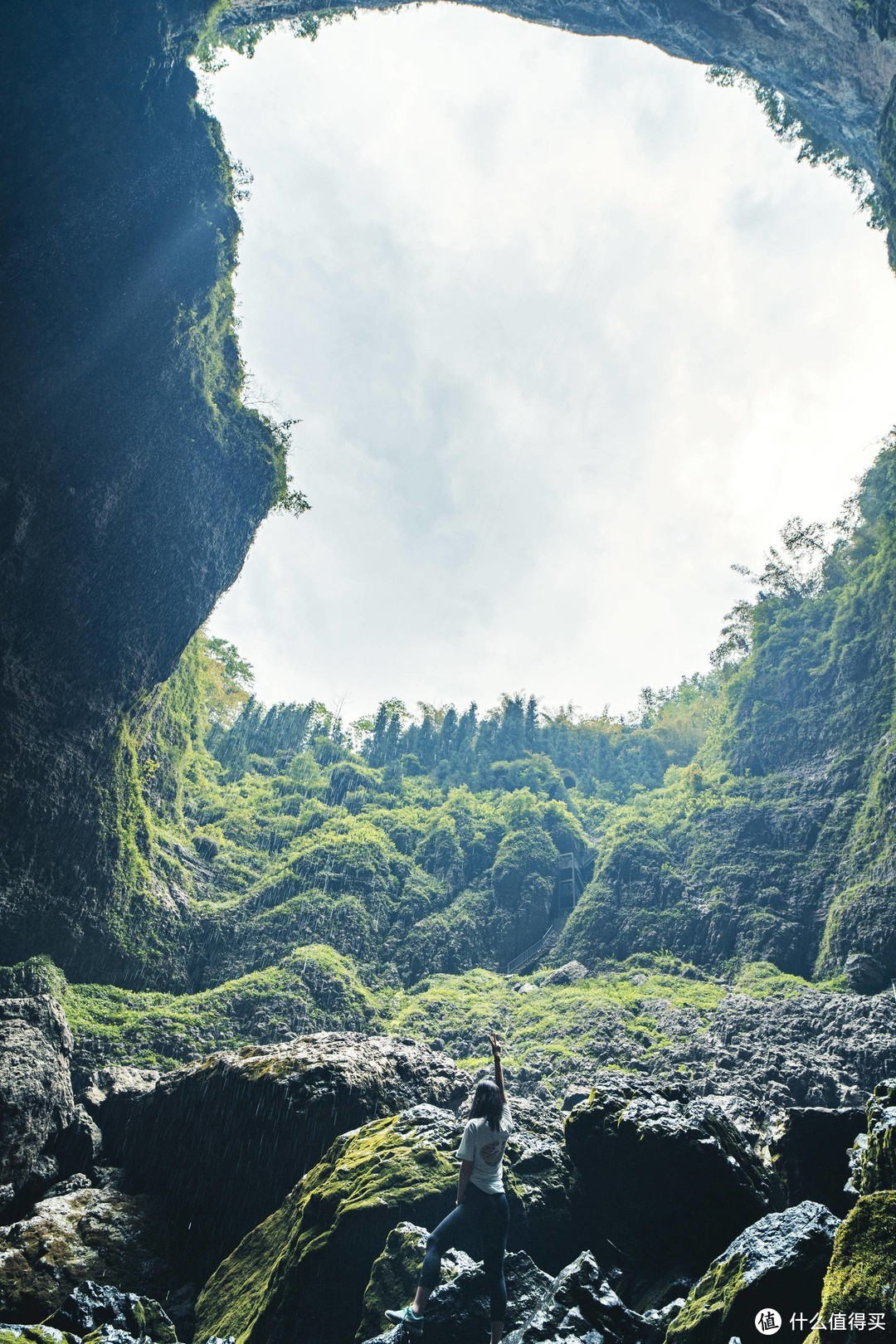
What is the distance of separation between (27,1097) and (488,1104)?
8718 millimetres

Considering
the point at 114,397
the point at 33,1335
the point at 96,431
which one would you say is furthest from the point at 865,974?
the point at 114,397

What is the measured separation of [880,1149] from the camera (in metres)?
4.31

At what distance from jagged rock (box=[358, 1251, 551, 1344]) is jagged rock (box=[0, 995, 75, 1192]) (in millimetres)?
6938

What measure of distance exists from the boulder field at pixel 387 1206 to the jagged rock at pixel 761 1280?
0.04 ft

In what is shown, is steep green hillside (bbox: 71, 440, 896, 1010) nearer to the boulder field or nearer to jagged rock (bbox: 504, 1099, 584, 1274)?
the boulder field

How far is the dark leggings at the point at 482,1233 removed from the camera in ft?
13.5

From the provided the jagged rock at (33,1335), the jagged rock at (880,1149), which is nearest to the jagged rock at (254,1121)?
the jagged rock at (33,1335)

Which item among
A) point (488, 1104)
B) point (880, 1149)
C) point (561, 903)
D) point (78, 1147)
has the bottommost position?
point (78, 1147)

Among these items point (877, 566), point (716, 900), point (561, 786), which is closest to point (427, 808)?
point (561, 786)

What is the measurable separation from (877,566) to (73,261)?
25.0m

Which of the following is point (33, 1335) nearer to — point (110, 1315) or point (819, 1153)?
point (110, 1315)

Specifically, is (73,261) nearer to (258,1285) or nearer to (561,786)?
(258,1285)

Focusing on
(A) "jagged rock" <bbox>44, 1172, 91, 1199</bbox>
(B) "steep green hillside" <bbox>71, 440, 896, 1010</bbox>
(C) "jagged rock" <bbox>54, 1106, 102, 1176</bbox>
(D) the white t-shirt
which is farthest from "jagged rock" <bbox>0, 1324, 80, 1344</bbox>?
(B) "steep green hillside" <bbox>71, 440, 896, 1010</bbox>

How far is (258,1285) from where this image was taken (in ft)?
20.1
